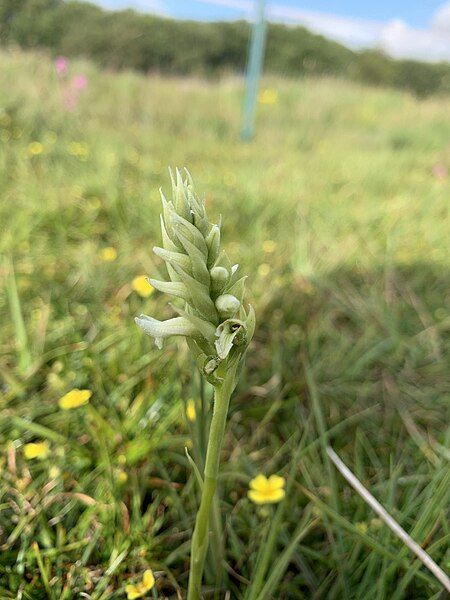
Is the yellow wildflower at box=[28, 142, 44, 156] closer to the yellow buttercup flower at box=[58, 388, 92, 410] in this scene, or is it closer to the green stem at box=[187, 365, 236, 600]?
the yellow buttercup flower at box=[58, 388, 92, 410]

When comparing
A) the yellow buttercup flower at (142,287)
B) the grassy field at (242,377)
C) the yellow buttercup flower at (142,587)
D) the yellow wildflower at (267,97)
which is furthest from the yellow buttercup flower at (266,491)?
the yellow wildflower at (267,97)

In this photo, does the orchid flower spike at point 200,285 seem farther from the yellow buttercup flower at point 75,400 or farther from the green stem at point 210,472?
the yellow buttercup flower at point 75,400

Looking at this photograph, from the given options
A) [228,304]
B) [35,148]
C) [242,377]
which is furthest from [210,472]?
[35,148]

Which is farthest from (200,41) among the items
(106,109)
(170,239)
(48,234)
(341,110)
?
(170,239)

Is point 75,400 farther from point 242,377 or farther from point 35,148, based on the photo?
point 35,148

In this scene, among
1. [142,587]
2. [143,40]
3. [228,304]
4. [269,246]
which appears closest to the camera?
[228,304]

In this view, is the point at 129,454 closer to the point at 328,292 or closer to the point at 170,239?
the point at 170,239

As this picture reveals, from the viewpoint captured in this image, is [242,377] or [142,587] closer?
[142,587]
